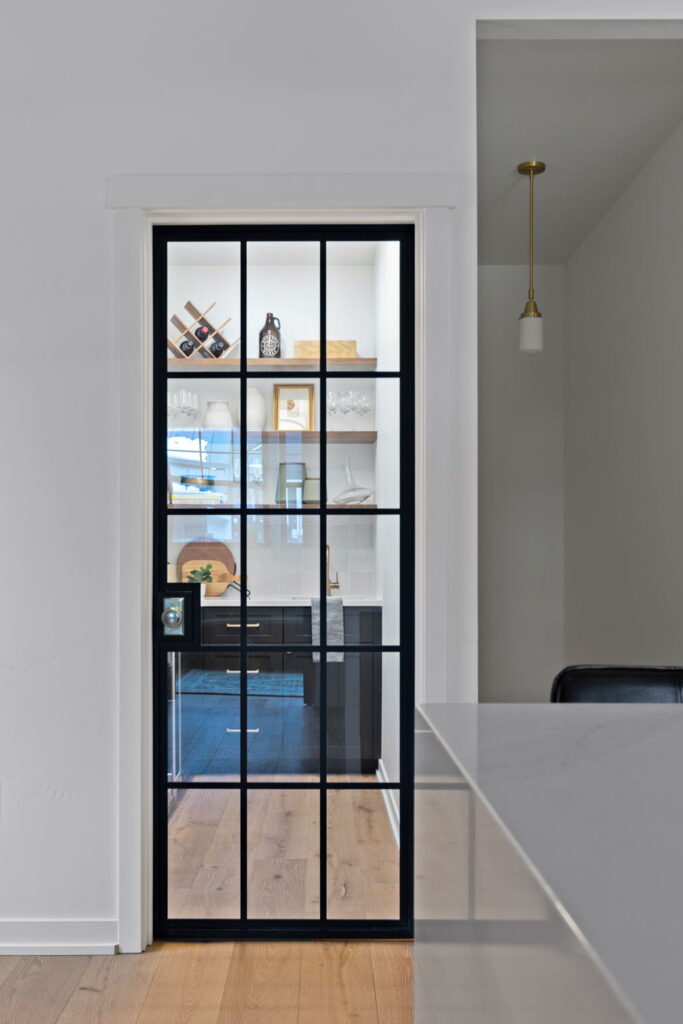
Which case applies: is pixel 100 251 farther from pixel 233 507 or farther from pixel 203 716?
pixel 203 716

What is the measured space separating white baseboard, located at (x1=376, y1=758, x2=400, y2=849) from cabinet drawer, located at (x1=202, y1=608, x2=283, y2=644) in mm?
479

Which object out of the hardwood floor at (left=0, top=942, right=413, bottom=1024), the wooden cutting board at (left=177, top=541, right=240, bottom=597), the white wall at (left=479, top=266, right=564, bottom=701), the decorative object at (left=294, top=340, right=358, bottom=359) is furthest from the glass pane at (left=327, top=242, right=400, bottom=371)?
the white wall at (left=479, top=266, right=564, bottom=701)

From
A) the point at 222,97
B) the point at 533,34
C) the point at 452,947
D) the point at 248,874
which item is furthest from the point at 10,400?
the point at 452,947

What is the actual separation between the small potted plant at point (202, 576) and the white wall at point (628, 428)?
5.86 ft

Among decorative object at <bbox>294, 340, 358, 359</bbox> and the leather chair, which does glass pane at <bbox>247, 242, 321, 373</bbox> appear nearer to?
decorative object at <bbox>294, 340, 358, 359</bbox>

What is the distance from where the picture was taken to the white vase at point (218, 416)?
91.3 inches

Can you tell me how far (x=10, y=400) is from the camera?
7.29 ft

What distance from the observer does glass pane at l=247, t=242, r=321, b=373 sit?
2.31 meters

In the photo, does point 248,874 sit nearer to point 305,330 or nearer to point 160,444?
point 160,444

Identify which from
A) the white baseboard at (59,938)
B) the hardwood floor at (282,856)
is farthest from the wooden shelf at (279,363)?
the white baseboard at (59,938)

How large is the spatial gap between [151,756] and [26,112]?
1.83 metres

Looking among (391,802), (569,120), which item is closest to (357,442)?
(391,802)

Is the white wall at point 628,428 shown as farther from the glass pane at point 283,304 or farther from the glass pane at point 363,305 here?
the glass pane at point 283,304

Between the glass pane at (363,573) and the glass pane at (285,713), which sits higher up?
the glass pane at (363,573)
